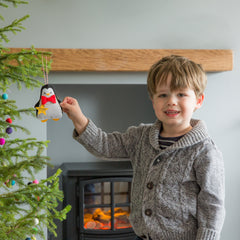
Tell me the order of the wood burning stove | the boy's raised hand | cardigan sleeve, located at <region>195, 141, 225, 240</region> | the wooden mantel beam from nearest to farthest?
1. cardigan sleeve, located at <region>195, 141, 225, 240</region>
2. the boy's raised hand
3. the wooden mantel beam
4. the wood burning stove

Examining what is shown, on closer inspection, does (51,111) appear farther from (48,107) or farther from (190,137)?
(190,137)

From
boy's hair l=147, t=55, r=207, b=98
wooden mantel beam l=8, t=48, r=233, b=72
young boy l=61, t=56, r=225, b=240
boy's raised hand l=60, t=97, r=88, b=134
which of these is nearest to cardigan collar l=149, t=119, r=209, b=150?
young boy l=61, t=56, r=225, b=240

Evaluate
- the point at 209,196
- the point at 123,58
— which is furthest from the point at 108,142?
the point at 123,58

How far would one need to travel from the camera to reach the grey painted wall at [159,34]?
74.2 inches

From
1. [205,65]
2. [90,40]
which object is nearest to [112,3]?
[90,40]

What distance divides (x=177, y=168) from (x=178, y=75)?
0.29 m

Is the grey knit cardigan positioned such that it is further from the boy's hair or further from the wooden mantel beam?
the wooden mantel beam

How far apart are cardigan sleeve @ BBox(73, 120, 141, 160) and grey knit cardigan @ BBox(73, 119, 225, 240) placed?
4.7 inches

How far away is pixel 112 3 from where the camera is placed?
192 cm

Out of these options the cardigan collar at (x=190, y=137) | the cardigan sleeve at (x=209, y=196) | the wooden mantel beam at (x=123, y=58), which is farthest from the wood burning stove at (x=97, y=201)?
the cardigan sleeve at (x=209, y=196)

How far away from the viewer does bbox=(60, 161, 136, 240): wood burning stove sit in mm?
1972

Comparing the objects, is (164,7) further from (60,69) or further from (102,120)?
(102,120)

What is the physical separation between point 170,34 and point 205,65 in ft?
0.85

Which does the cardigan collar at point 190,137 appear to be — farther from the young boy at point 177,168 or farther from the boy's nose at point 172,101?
the boy's nose at point 172,101
